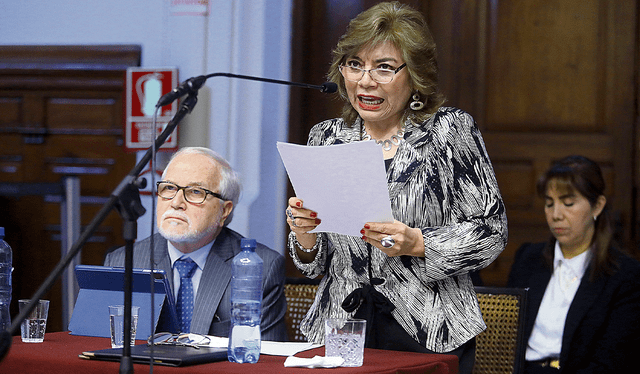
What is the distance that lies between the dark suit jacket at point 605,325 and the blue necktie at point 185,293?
136cm

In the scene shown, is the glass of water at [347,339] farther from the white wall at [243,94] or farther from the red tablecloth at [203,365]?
the white wall at [243,94]

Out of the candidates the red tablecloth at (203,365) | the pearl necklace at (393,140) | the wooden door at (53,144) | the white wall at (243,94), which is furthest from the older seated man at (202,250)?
the wooden door at (53,144)

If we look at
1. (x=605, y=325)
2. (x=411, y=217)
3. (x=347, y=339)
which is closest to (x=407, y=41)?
(x=411, y=217)

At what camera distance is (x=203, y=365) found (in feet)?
5.56

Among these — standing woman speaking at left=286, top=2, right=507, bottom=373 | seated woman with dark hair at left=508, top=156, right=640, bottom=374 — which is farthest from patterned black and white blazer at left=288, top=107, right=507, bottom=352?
seated woman with dark hair at left=508, top=156, right=640, bottom=374

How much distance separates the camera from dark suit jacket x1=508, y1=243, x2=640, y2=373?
3049 millimetres

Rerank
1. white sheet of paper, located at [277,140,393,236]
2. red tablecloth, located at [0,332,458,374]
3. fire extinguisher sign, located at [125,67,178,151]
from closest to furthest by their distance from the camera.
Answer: red tablecloth, located at [0,332,458,374], white sheet of paper, located at [277,140,393,236], fire extinguisher sign, located at [125,67,178,151]

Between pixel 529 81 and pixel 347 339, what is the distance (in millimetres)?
3076

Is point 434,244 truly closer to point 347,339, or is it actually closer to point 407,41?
point 347,339

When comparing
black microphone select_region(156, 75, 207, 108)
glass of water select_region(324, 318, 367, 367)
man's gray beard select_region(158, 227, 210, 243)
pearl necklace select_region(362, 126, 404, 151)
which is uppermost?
black microphone select_region(156, 75, 207, 108)

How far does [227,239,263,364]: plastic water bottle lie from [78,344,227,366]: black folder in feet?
0.17

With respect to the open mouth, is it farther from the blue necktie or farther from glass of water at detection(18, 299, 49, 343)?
glass of water at detection(18, 299, 49, 343)

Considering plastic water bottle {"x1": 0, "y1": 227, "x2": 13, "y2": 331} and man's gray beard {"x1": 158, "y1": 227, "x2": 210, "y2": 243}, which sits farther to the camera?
man's gray beard {"x1": 158, "y1": 227, "x2": 210, "y2": 243}

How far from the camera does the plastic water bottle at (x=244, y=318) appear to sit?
5.77 ft
